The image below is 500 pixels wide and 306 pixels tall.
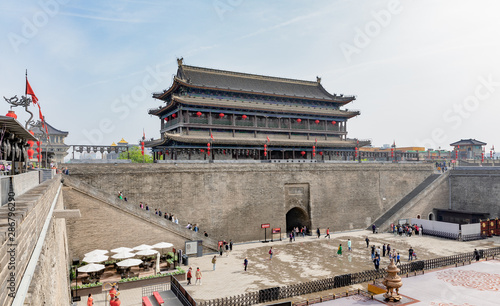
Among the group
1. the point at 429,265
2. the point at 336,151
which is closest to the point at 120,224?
the point at 429,265

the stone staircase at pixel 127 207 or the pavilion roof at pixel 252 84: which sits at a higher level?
the pavilion roof at pixel 252 84

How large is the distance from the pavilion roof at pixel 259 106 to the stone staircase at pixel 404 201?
1300 centimetres

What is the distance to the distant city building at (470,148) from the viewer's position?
2906 inches

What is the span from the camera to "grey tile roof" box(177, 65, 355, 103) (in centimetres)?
3944

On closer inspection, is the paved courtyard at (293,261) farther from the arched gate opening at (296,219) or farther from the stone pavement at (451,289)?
the stone pavement at (451,289)

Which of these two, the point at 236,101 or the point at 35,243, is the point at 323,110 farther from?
the point at 35,243

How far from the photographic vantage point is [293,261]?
79.9 feet

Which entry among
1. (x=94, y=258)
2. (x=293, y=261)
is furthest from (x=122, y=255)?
(x=293, y=261)

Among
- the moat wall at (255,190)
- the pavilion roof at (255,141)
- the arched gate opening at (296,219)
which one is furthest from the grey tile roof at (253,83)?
the arched gate opening at (296,219)

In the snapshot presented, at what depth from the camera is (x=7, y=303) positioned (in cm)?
307

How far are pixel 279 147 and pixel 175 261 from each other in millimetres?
21041

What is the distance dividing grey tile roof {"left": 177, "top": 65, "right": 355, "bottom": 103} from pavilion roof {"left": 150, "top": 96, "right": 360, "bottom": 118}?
1526 millimetres

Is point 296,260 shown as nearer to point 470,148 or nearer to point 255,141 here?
point 255,141

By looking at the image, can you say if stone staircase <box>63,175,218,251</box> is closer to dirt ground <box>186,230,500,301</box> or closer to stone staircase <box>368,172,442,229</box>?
dirt ground <box>186,230,500,301</box>
